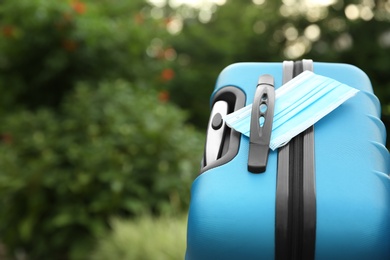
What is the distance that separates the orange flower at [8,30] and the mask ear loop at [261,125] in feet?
13.4

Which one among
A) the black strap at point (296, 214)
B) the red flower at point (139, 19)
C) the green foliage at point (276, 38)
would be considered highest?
the green foliage at point (276, 38)

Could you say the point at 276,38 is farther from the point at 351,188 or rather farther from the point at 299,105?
the point at 351,188

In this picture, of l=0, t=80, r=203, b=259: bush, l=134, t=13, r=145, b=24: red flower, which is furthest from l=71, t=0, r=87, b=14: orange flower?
l=0, t=80, r=203, b=259: bush

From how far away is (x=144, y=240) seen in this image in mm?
3973

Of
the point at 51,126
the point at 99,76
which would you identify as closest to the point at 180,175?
the point at 51,126

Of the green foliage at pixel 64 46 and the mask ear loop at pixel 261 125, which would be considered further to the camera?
the green foliage at pixel 64 46

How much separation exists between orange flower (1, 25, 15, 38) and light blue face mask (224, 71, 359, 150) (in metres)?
4.12

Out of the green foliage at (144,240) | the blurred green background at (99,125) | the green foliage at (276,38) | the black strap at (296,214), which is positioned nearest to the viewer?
the black strap at (296,214)

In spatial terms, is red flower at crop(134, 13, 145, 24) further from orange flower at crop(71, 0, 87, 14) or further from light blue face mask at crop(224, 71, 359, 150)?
light blue face mask at crop(224, 71, 359, 150)

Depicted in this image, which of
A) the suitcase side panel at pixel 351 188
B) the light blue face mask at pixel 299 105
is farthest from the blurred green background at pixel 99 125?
the suitcase side panel at pixel 351 188

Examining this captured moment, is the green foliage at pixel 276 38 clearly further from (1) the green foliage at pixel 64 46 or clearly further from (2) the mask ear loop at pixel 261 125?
(2) the mask ear loop at pixel 261 125

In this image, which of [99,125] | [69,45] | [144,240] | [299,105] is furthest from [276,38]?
[299,105]

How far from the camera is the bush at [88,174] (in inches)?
184

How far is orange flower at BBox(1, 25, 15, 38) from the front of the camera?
575 centimetres
